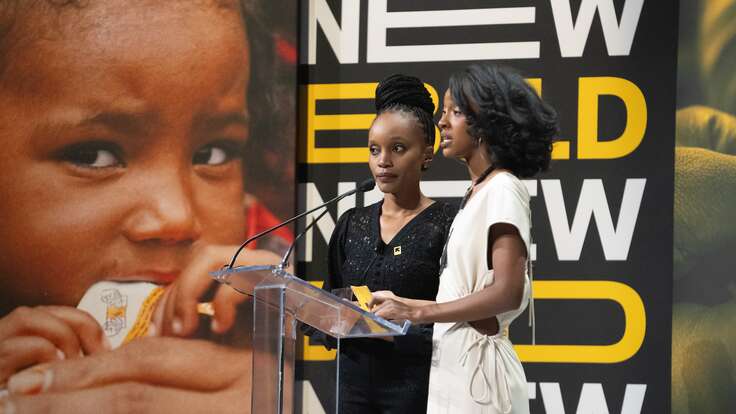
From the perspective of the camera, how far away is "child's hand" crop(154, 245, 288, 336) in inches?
167

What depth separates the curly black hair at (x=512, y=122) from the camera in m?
2.32

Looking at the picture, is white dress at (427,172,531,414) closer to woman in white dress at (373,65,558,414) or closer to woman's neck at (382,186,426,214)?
woman in white dress at (373,65,558,414)

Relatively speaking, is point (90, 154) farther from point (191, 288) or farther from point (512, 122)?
point (512, 122)

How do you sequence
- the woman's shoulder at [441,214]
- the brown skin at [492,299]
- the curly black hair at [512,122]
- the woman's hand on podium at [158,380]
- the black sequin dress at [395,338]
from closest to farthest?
the brown skin at [492,299], the curly black hair at [512,122], the black sequin dress at [395,338], the woman's shoulder at [441,214], the woman's hand on podium at [158,380]

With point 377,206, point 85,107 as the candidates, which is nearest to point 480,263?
point 377,206

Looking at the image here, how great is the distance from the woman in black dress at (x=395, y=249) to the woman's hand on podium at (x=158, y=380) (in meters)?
1.28

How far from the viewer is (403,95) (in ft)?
10.3

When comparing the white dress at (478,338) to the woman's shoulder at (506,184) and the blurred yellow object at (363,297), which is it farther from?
the blurred yellow object at (363,297)

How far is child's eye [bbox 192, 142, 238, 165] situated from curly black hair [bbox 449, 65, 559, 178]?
2.14m

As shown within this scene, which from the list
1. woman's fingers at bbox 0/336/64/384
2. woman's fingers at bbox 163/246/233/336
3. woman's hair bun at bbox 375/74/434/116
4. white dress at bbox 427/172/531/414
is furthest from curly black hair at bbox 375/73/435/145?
woman's fingers at bbox 0/336/64/384

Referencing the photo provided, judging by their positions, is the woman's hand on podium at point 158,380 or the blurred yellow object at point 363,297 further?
the woman's hand on podium at point 158,380

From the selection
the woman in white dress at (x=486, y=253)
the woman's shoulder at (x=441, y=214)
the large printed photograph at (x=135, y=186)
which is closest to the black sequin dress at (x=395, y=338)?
the woman's shoulder at (x=441, y=214)

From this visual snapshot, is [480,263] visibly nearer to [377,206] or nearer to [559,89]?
[377,206]

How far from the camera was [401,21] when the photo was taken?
4324 mm
